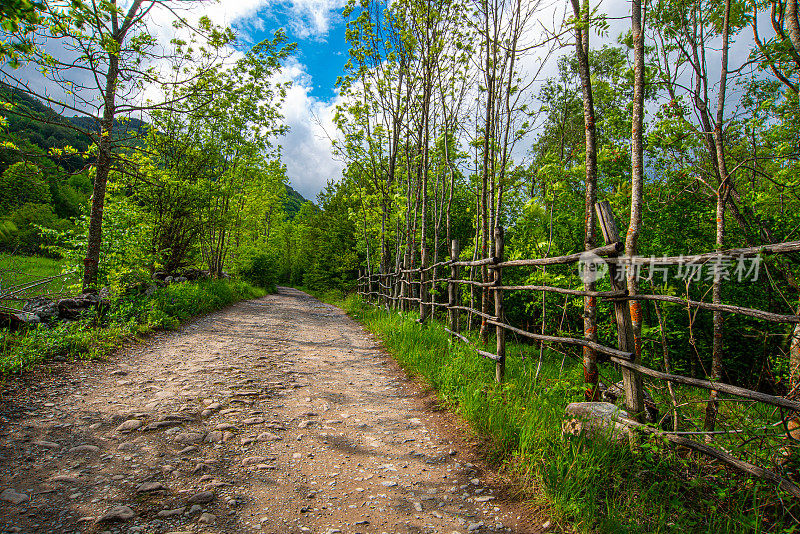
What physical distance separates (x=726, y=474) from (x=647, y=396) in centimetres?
84

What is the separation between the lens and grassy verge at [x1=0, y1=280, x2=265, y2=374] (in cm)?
410

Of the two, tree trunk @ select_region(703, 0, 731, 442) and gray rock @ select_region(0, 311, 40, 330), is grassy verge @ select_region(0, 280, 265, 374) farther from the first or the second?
tree trunk @ select_region(703, 0, 731, 442)

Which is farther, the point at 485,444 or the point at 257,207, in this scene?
the point at 257,207

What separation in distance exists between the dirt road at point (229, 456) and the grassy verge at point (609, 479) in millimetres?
282

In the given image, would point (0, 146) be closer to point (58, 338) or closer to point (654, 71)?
point (58, 338)

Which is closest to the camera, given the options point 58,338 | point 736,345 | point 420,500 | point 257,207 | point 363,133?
point 420,500

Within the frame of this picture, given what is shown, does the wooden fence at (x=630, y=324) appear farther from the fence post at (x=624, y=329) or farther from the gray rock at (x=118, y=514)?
the gray rock at (x=118, y=514)

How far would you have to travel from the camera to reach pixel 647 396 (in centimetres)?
310

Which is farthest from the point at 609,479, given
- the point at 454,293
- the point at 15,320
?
the point at 15,320

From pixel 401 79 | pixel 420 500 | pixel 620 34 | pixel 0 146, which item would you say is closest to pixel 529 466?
pixel 420 500

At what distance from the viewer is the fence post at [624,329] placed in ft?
8.72

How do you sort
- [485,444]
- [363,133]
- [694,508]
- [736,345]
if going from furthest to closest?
[363,133], [736,345], [485,444], [694,508]

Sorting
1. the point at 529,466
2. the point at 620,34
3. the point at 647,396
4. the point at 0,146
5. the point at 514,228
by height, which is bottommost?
the point at 529,466

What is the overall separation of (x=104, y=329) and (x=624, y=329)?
7.16 metres
